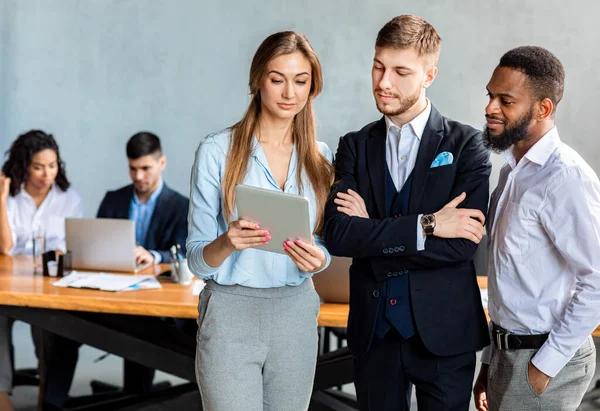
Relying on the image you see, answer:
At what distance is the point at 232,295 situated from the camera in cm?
229

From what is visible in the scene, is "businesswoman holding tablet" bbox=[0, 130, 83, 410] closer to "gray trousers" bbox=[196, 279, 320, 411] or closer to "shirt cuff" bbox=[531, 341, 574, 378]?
"gray trousers" bbox=[196, 279, 320, 411]

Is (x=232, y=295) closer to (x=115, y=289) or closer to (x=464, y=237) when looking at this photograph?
(x=464, y=237)

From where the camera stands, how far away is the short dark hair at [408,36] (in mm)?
2199

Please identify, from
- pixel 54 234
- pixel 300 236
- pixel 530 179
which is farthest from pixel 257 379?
pixel 54 234

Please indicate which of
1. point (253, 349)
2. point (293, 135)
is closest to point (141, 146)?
point (293, 135)

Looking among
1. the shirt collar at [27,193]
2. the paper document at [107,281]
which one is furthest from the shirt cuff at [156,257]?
the shirt collar at [27,193]

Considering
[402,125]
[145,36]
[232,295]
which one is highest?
[145,36]

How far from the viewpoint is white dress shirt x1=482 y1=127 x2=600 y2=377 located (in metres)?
→ 2.08

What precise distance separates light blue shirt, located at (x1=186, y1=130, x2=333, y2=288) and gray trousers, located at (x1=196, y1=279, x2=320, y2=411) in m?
0.03

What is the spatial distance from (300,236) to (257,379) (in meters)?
0.44

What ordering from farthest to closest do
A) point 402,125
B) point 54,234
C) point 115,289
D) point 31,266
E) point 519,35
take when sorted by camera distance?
point 519,35
point 54,234
point 31,266
point 115,289
point 402,125

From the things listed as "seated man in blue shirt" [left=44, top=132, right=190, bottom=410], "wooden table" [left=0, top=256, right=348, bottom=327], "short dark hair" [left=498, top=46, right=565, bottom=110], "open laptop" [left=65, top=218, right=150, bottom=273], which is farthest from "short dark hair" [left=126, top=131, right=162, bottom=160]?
"short dark hair" [left=498, top=46, right=565, bottom=110]

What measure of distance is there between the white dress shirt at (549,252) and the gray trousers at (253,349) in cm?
57

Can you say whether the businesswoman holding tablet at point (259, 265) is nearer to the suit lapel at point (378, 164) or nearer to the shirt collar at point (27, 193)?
the suit lapel at point (378, 164)
